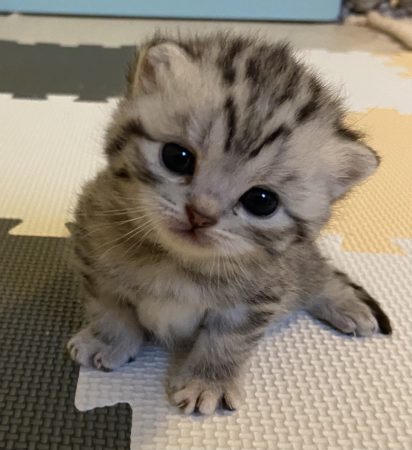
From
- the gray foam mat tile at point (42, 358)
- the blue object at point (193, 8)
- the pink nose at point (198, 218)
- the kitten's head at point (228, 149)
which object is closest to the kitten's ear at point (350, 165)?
the kitten's head at point (228, 149)

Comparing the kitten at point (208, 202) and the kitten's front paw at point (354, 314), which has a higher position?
the kitten at point (208, 202)

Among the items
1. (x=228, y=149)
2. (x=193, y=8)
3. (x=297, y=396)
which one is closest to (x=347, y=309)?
(x=297, y=396)

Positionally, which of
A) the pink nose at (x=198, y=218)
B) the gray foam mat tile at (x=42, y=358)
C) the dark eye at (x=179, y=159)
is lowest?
the gray foam mat tile at (x=42, y=358)

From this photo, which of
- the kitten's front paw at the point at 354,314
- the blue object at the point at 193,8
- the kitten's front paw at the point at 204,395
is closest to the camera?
the kitten's front paw at the point at 204,395

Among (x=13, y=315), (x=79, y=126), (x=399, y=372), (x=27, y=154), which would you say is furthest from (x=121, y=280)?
(x=79, y=126)

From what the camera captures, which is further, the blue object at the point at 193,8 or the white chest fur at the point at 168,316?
the blue object at the point at 193,8

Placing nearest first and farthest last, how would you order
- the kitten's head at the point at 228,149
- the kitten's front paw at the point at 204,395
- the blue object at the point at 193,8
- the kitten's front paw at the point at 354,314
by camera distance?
the kitten's head at the point at 228,149 < the kitten's front paw at the point at 204,395 < the kitten's front paw at the point at 354,314 < the blue object at the point at 193,8

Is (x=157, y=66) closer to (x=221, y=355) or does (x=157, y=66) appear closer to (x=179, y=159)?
(x=179, y=159)

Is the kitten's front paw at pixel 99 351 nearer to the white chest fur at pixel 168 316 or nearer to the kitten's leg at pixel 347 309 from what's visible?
the white chest fur at pixel 168 316
